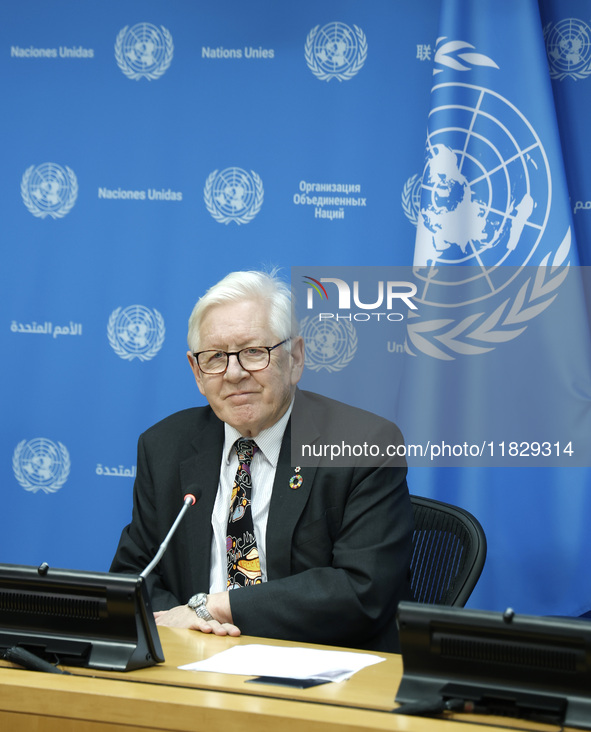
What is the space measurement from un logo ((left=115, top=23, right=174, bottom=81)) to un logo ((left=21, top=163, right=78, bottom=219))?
19.9 inches

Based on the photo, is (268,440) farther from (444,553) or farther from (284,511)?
(444,553)

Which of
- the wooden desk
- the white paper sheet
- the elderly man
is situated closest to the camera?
the wooden desk

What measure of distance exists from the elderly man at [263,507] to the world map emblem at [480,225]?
685 millimetres

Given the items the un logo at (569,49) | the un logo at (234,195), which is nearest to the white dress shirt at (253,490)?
the un logo at (234,195)

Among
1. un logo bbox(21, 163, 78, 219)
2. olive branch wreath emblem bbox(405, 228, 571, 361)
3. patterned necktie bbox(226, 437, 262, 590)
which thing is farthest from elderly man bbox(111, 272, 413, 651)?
un logo bbox(21, 163, 78, 219)

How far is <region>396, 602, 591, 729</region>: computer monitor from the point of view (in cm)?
133

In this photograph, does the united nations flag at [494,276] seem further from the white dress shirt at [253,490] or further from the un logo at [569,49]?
the white dress shirt at [253,490]

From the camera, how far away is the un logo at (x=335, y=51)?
335 centimetres

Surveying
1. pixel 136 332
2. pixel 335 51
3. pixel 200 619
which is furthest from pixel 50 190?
pixel 200 619

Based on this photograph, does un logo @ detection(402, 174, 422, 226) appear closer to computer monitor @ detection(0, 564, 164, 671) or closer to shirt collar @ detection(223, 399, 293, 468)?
shirt collar @ detection(223, 399, 293, 468)

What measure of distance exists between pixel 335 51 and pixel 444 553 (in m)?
2.05

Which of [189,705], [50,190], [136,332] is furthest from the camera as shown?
[50,190]

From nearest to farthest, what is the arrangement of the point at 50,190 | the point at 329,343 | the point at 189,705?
the point at 189,705, the point at 329,343, the point at 50,190

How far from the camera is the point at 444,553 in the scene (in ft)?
7.86
